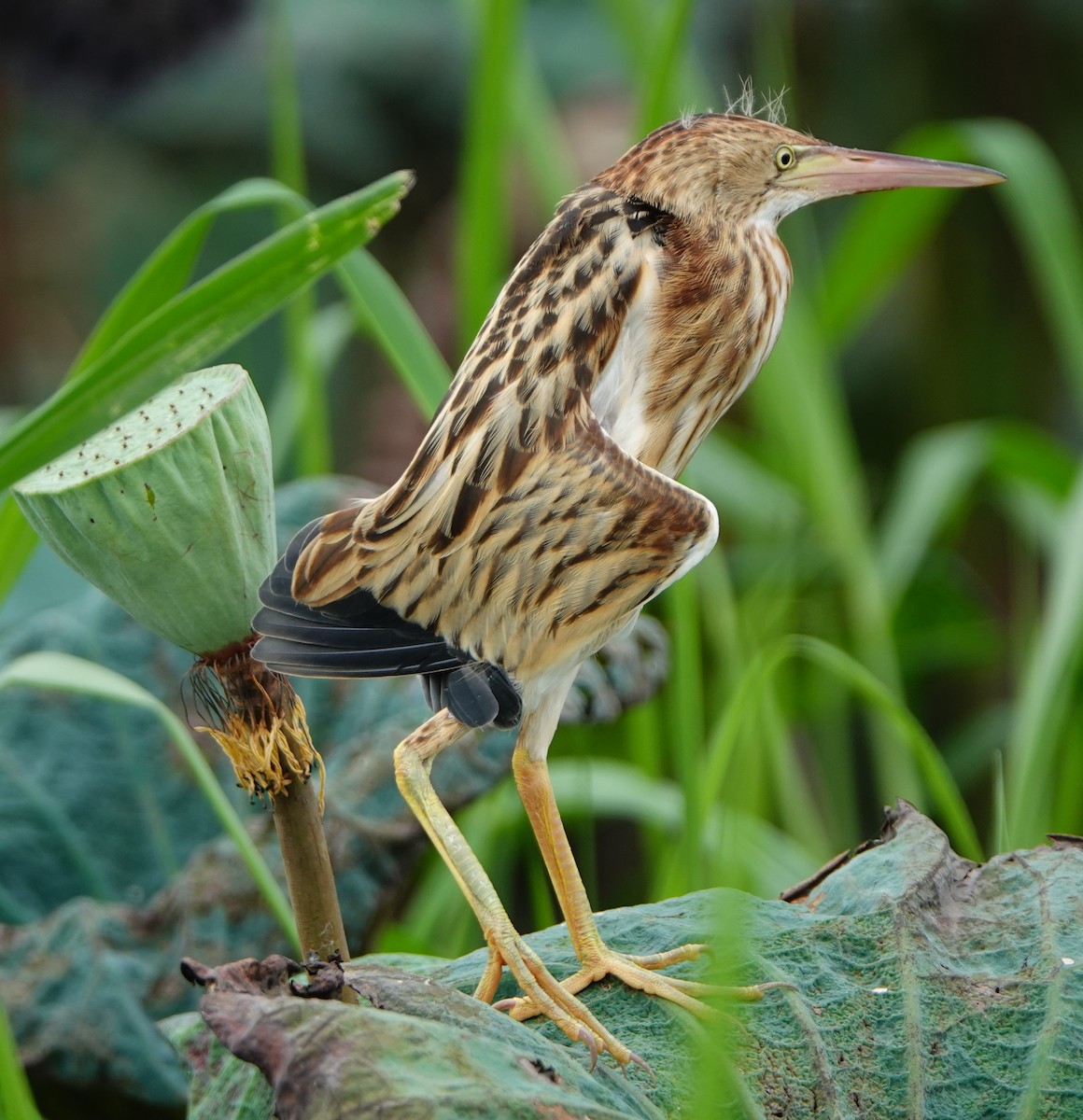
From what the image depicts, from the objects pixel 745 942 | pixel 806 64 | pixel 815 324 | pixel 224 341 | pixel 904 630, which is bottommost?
pixel 904 630

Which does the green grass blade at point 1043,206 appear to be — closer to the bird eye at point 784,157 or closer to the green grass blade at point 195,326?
the bird eye at point 784,157

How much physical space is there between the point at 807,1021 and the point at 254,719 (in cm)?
42

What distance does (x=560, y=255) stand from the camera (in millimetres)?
1161

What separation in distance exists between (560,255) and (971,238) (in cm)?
271

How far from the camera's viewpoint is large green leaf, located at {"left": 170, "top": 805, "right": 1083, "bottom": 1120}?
2.61ft

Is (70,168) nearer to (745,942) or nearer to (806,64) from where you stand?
(806,64)

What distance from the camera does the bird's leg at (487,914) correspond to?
1044 millimetres

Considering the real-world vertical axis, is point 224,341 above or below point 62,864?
above

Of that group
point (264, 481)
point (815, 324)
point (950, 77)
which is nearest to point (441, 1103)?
point (264, 481)

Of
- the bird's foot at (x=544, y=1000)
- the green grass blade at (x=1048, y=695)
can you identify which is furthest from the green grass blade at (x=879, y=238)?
the bird's foot at (x=544, y=1000)

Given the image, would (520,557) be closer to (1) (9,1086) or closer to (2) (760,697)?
(2) (760,697)

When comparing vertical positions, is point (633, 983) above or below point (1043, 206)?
below

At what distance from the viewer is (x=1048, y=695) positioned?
167cm

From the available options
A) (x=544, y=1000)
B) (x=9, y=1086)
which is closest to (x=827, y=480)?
(x=544, y=1000)
